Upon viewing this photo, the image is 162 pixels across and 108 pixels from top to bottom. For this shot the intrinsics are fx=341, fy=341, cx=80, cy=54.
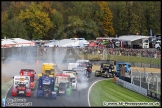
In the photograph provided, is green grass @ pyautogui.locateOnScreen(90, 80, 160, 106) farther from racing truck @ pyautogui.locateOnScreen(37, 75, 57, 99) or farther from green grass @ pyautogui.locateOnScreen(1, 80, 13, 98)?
green grass @ pyautogui.locateOnScreen(1, 80, 13, 98)

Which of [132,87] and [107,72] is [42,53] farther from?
[132,87]

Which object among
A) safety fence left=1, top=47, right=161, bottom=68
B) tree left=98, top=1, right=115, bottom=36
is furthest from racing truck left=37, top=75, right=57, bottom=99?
tree left=98, top=1, right=115, bottom=36

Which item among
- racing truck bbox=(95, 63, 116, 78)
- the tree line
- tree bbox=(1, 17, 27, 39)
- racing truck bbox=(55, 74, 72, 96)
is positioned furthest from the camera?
the tree line

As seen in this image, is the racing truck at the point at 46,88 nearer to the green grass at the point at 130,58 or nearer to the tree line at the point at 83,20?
the green grass at the point at 130,58

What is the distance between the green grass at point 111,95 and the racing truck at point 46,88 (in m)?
3.32

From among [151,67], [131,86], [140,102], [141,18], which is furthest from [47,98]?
[141,18]

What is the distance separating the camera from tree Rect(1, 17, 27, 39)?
8194 centimetres

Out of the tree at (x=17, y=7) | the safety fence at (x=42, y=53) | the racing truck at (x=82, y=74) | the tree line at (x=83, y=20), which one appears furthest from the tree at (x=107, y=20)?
the racing truck at (x=82, y=74)

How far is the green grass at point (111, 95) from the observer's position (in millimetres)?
28109

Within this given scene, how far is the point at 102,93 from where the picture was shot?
31.5 meters

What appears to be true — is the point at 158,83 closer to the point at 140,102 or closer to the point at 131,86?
the point at 140,102

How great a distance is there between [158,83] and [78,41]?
44.3m

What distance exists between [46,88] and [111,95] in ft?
19.4

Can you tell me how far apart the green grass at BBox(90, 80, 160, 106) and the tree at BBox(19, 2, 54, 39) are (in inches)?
2057
